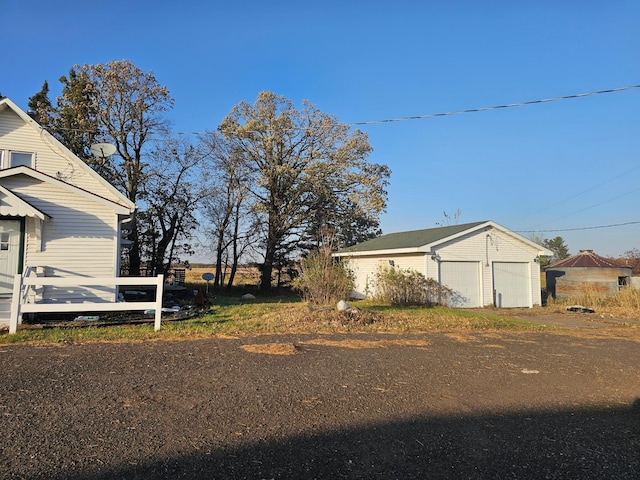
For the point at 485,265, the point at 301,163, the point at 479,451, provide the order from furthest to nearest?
1. the point at 301,163
2. the point at 485,265
3. the point at 479,451

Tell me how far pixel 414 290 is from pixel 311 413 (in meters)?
14.4

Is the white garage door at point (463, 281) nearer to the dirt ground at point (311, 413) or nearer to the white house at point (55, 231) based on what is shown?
the dirt ground at point (311, 413)

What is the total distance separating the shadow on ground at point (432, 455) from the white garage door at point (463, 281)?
1470cm

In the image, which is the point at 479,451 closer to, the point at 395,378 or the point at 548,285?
the point at 395,378

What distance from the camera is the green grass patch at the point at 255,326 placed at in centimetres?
870

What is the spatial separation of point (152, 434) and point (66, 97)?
28731 mm

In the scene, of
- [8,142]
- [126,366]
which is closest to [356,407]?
[126,366]

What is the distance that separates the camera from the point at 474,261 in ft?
64.1

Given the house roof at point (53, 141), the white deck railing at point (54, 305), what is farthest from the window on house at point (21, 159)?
the white deck railing at point (54, 305)

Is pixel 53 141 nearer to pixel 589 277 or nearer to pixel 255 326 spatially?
pixel 255 326

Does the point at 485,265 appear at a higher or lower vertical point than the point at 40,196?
lower

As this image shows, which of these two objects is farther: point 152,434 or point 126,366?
point 126,366

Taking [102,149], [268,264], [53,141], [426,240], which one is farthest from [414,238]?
[53,141]

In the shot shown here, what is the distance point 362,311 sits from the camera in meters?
11.8
